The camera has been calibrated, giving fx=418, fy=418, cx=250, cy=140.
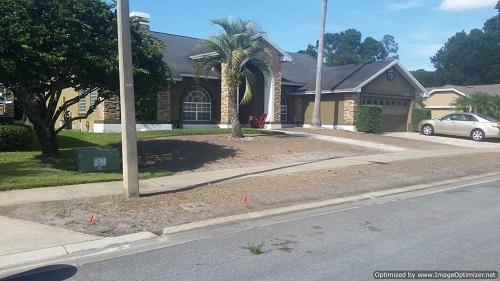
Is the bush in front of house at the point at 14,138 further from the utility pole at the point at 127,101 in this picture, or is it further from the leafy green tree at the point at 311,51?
the leafy green tree at the point at 311,51

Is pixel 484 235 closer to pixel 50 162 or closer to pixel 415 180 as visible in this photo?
pixel 415 180

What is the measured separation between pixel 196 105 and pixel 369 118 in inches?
378

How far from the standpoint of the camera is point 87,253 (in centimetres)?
546

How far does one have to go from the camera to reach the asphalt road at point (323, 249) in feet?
Result: 15.5

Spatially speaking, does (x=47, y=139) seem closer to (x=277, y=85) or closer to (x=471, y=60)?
(x=277, y=85)

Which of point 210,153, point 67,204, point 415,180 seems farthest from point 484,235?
point 210,153

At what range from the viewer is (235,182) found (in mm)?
9812

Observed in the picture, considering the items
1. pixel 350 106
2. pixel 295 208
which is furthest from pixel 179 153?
pixel 350 106

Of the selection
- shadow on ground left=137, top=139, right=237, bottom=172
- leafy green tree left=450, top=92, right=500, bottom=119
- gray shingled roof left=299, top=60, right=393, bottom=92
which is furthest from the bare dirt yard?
leafy green tree left=450, top=92, right=500, bottom=119

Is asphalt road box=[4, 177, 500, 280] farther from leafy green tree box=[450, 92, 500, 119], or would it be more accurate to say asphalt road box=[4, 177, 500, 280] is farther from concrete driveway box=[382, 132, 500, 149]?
leafy green tree box=[450, 92, 500, 119]

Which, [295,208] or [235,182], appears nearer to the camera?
[295,208]

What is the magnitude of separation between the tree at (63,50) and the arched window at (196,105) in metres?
10.5

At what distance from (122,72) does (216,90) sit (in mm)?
15951

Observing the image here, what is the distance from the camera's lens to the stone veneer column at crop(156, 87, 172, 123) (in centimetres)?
2106
